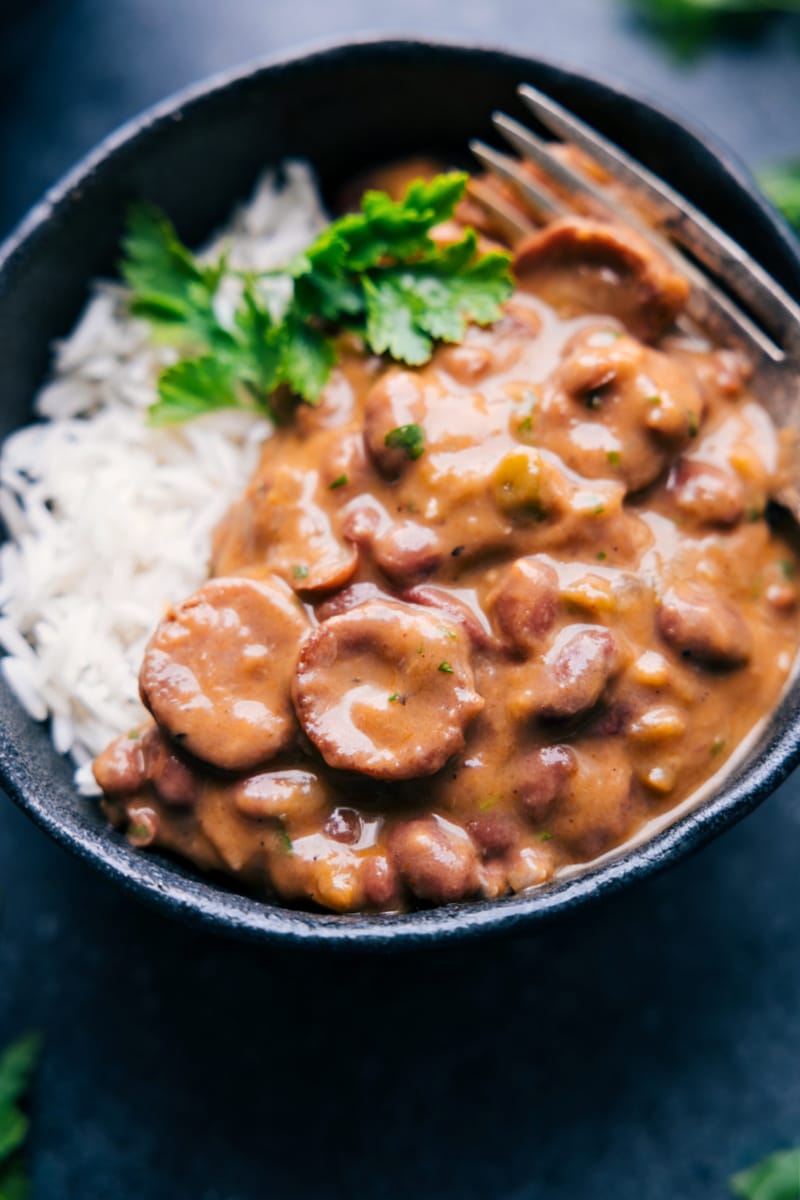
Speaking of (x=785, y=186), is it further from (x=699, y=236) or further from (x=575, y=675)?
(x=575, y=675)

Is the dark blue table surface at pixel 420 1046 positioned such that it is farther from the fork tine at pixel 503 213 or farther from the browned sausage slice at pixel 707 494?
the browned sausage slice at pixel 707 494

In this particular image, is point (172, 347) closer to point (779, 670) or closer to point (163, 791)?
point (163, 791)

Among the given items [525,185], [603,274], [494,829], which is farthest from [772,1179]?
[525,185]

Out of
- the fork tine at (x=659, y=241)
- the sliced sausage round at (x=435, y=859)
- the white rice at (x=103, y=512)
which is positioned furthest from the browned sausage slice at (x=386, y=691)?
the fork tine at (x=659, y=241)

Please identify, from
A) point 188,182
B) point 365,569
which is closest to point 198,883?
point 365,569

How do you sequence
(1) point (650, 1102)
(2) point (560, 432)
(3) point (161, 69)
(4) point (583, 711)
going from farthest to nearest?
(3) point (161, 69), (1) point (650, 1102), (2) point (560, 432), (4) point (583, 711)

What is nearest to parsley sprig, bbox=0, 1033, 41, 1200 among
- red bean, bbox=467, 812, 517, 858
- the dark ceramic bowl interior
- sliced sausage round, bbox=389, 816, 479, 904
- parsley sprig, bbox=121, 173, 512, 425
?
the dark ceramic bowl interior
